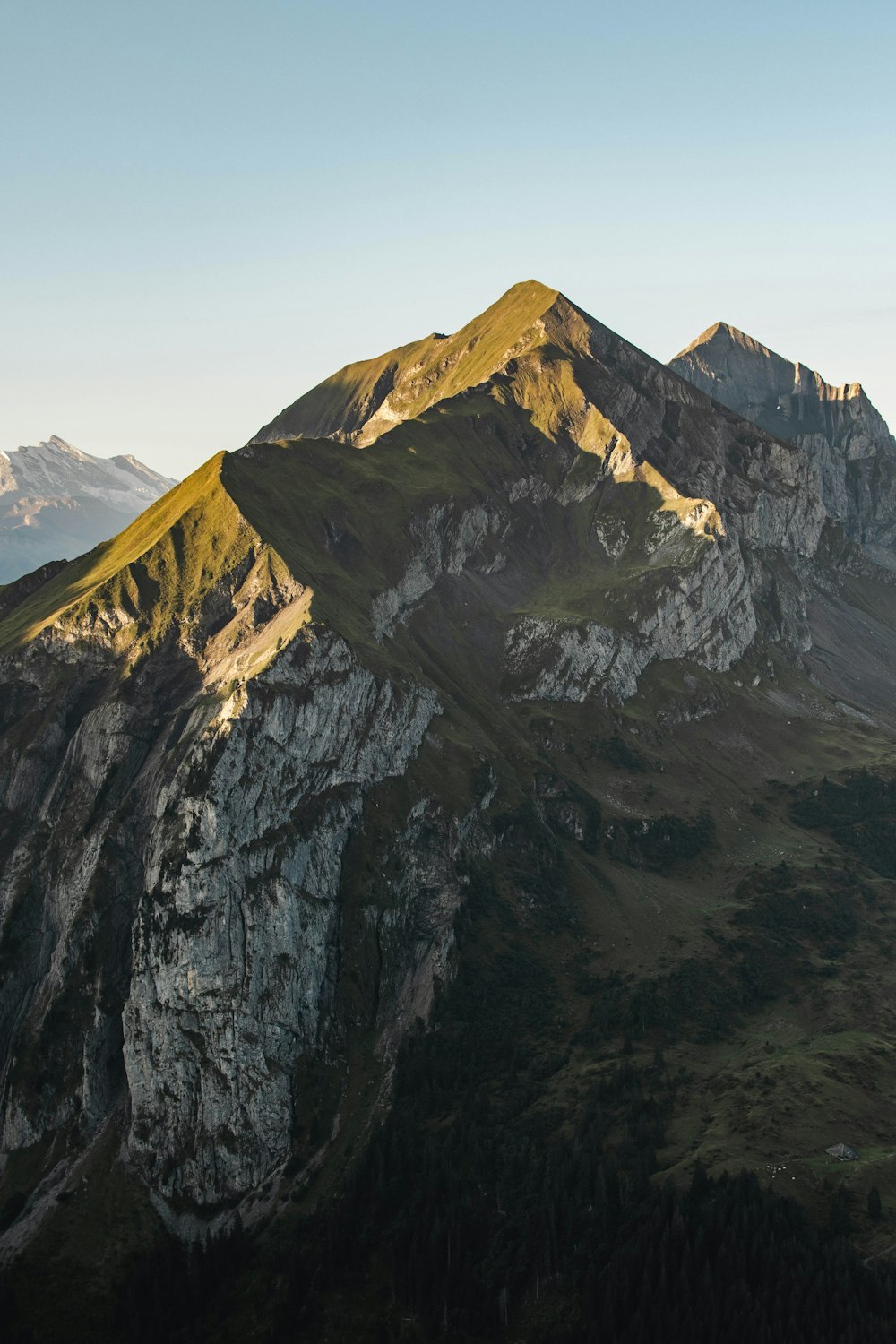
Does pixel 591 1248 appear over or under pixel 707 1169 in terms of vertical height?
under

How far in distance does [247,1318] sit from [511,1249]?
4744cm

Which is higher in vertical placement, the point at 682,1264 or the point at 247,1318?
the point at 682,1264

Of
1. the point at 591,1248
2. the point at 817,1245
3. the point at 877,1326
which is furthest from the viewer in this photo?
the point at 591,1248

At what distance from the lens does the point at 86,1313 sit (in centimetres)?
19800

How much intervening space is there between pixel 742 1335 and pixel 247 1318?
84.5 m

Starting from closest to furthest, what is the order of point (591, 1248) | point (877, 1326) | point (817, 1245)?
point (877, 1326) < point (817, 1245) < point (591, 1248)

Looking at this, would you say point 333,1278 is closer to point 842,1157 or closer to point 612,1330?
point 612,1330

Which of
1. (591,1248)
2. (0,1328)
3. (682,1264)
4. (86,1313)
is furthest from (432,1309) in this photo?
(0,1328)

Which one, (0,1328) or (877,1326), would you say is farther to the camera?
(0,1328)

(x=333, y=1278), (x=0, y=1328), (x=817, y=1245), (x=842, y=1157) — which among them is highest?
(x=842, y=1157)

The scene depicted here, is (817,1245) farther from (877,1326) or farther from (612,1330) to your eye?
(612,1330)

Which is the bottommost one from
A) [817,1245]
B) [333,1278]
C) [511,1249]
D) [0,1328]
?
[0,1328]

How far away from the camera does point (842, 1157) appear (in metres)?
197

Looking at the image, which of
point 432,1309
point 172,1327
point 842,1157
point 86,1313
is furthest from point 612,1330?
point 86,1313
